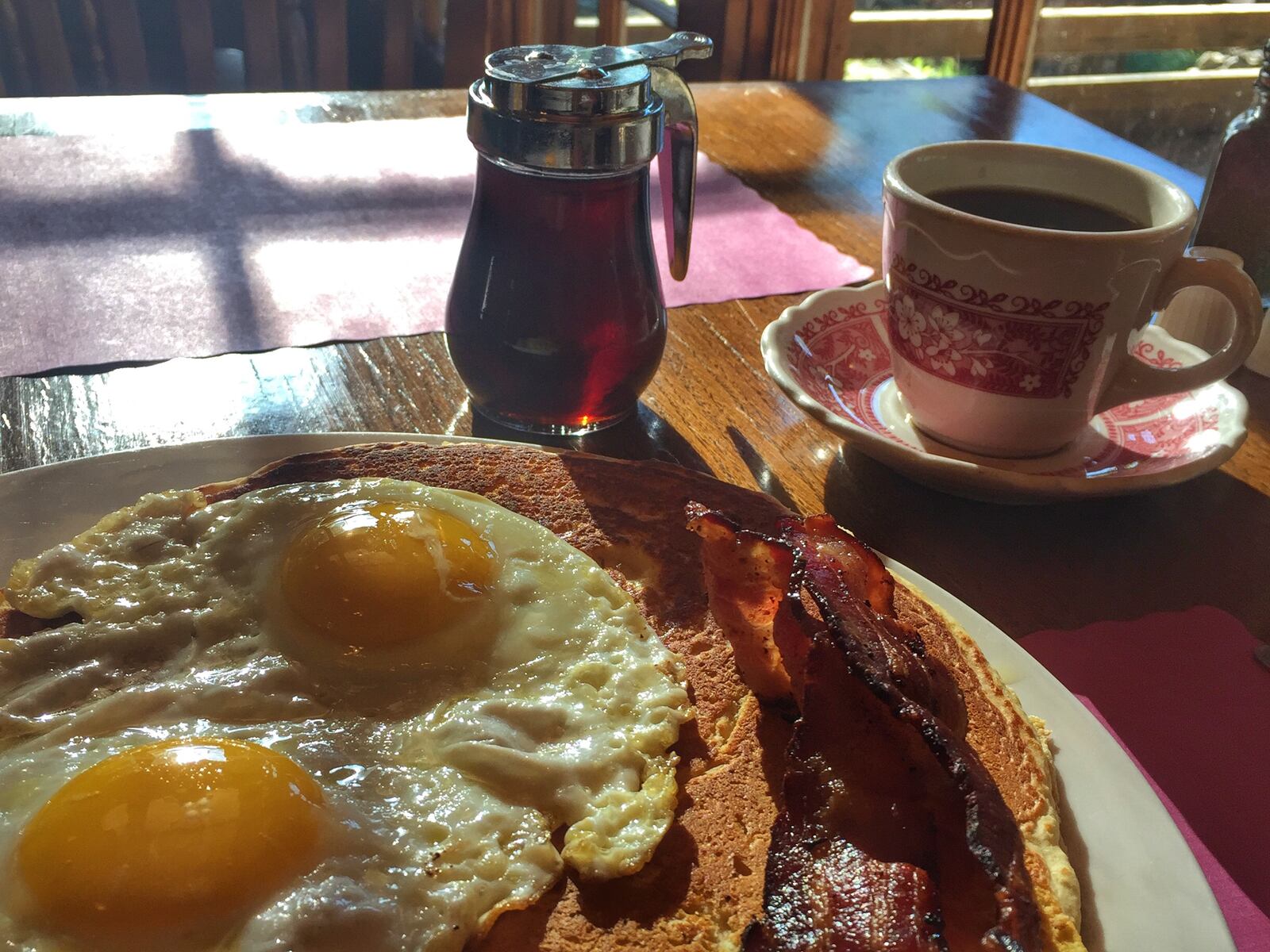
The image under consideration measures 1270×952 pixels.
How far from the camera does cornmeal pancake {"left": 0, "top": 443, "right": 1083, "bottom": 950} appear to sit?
33.6 inches

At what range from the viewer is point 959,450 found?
4.90 feet

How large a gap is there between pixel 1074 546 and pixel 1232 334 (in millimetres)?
355

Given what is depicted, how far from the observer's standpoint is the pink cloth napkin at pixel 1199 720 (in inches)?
37.2

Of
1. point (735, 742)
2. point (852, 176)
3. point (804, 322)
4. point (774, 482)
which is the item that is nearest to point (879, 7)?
point (852, 176)

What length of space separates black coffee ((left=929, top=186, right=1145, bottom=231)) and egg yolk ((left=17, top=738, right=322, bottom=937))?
1167mm

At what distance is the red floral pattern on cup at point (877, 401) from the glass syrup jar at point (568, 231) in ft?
0.91

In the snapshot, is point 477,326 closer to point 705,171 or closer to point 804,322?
point 804,322

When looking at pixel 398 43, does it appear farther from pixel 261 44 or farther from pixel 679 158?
pixel 679 158

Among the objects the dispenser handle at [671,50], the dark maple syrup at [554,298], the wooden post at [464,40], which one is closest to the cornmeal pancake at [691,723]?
the dark maple syrup at [554,298]

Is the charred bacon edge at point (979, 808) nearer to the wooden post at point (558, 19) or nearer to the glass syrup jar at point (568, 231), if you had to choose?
the glass syrup jar at point (568, 231)

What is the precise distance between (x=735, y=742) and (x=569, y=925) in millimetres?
250

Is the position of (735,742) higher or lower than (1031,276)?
lower

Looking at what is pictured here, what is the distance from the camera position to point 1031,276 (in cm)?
129

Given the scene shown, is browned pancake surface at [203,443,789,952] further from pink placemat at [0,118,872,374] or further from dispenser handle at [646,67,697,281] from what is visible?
pink placemat at [0,118,872,374]
